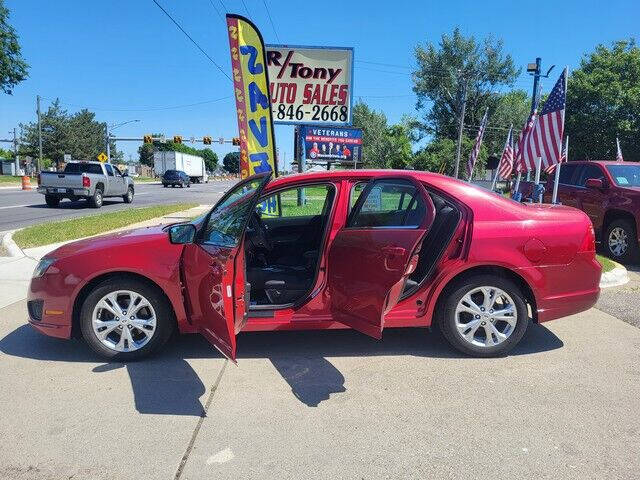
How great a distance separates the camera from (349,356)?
14.4 ft

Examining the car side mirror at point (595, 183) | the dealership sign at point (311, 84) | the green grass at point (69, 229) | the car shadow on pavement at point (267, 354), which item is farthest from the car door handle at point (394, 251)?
the dealership sign at point (311, 84)

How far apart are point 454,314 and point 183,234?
234cm

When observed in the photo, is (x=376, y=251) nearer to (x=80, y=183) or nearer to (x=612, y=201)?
(x=612, y=201)

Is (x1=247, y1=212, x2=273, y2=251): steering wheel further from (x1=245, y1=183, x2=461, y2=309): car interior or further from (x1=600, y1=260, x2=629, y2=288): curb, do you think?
(x1=600, y1=260, x2=629, y2=288): curb

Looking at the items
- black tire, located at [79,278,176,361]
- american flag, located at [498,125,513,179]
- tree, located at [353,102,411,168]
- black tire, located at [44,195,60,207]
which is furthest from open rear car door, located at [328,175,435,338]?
tree, located at [353,102,411,168]

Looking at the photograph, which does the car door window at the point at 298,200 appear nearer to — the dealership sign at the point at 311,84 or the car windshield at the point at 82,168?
the dealership sign at the point at 311,84

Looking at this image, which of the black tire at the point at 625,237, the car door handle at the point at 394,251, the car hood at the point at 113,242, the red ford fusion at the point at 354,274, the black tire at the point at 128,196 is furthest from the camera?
the black tire at the point at 128,196

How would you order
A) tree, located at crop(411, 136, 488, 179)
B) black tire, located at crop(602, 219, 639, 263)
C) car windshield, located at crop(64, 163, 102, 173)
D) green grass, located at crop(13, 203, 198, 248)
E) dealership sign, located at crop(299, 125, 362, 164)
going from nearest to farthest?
1. black tire, located at crop(602, 219, 639, 263)
2. green grass, located at crop(13, 203, 198, 248)
3. car windshield, located at crop(64, 163, 102, 173)
4. dealership sign, located at crop(299, 125, 362, 164)
5. tree, located at crop(411, 136, 488, 179)

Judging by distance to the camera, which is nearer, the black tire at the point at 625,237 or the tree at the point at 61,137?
the black tire at the point at 625,237

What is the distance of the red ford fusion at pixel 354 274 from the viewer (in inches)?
158

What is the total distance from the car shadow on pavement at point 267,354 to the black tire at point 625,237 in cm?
464

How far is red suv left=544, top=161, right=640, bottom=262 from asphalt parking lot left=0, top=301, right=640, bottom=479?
464 centimetres

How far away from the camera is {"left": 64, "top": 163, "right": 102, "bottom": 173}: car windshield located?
20.3m

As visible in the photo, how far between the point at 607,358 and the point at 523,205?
1.49 metres
